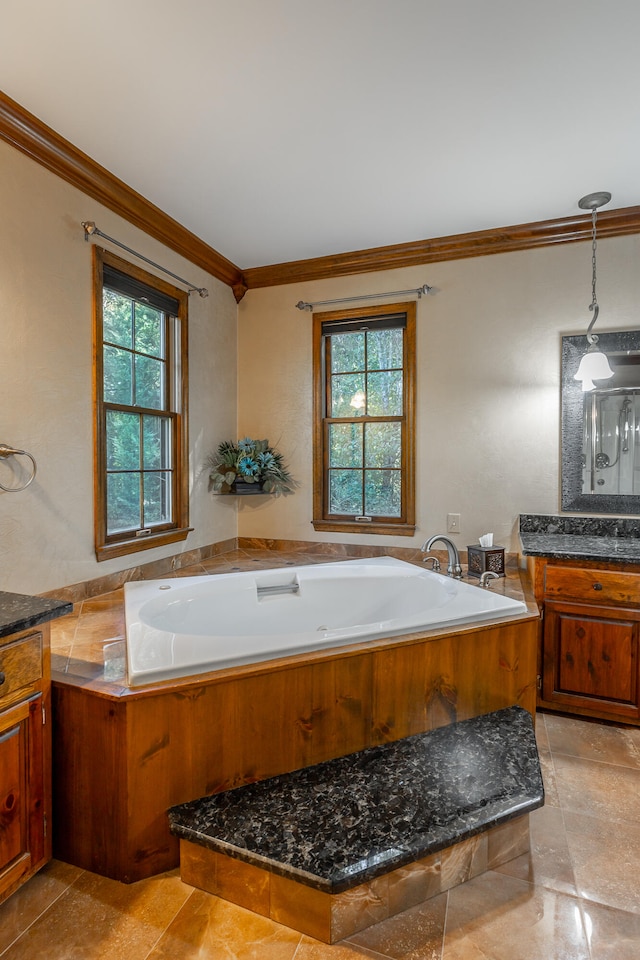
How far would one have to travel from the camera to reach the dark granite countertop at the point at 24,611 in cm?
125

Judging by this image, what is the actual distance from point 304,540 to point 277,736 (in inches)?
71.9

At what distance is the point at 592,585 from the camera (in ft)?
7.47

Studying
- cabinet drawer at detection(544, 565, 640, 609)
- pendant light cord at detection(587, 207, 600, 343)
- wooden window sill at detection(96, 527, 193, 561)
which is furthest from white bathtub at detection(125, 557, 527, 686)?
pendant light cord at detection(587, 207, 600, 343)

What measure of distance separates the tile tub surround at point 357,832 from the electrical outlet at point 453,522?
4.89ft

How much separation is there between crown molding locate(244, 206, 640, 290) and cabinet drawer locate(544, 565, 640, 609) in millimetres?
1778

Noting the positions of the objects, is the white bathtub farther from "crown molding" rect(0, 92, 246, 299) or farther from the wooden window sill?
"crown molding" rect(0, 92, 246, 299)

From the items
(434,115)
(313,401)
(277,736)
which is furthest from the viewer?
(313,401)

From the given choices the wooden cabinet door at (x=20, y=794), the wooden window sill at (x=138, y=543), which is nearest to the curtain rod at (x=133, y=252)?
the wooden window sill at (x=138, y=543)

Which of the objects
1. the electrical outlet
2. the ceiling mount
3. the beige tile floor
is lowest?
the beige tile floor

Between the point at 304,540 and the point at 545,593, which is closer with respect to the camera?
the point at 545,593

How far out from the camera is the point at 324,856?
4.05 feet

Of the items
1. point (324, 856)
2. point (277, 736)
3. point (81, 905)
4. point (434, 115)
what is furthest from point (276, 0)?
point (81, 905)

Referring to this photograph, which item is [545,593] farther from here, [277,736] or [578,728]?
[277,736]

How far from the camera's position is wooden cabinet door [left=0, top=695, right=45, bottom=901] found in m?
1.27
